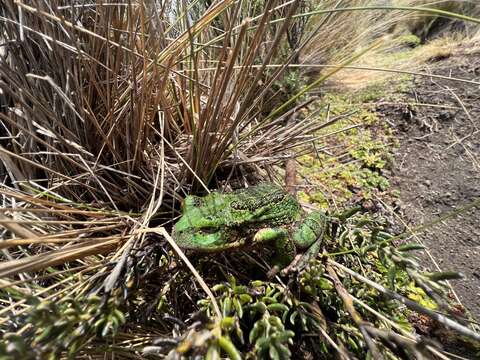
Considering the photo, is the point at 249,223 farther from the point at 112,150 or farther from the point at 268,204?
the point at 112,150

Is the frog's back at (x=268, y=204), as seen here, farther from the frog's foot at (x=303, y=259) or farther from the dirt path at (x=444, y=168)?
the dirt path at (x=444, y=168)

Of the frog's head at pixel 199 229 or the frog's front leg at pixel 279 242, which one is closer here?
the frog's head at pixel 199 229

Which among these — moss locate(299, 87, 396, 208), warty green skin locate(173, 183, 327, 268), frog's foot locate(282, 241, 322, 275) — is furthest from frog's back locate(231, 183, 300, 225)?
moss locate(299, 87, 396, 208)

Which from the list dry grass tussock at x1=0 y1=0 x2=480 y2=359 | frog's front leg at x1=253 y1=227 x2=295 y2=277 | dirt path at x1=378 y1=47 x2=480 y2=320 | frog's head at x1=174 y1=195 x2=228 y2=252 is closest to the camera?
dry grass tussock at x1=0 y1=0 x2=480 y2=359

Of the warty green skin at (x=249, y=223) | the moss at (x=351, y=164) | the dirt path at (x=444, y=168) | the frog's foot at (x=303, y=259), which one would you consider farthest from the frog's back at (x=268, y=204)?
the dirt path at (x=444, y=168)

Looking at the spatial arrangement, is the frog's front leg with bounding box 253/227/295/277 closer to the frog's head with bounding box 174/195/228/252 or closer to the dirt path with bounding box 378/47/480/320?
the frog's head with bounding box 174/195/228/252

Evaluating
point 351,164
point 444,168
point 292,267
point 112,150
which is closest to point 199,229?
point 292,267
